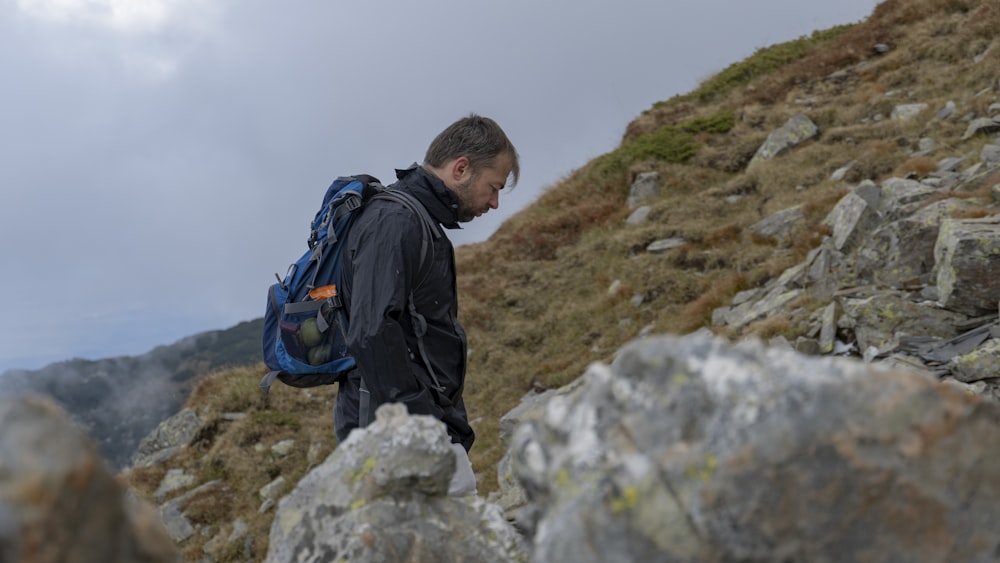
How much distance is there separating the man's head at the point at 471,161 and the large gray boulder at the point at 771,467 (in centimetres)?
349

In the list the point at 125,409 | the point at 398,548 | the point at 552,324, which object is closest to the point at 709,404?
the point at 398,548

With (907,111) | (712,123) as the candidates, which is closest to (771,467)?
(907,111)

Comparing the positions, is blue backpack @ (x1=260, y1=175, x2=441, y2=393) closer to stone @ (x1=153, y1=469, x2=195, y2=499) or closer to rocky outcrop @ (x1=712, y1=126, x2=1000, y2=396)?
rocky outcrop @ (x1=712, y1=126, x2=1000, y2=396)

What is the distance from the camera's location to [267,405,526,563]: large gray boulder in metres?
2.64

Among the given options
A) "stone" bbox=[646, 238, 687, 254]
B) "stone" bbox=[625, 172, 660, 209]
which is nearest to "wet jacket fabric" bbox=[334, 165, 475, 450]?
"stone" bbox=[646, 238, 687, 254]

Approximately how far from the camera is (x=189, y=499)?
15.7 m

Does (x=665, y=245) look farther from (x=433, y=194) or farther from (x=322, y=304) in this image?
(x=322, y=304)

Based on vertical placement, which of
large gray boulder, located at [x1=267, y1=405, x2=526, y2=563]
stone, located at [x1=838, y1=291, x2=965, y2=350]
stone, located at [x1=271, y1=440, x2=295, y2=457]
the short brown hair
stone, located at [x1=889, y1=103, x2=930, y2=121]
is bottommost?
stone, located at [x1=838, y1=291, x2=965, y2=350]

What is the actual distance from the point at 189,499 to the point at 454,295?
13128mm

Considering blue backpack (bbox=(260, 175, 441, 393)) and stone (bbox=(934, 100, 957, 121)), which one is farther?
stone (bbox=(934, 100, 957, 121))

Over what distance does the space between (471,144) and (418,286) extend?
119 centimetres

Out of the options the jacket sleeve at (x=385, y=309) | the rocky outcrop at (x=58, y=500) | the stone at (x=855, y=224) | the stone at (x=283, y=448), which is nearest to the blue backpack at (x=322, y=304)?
the jacket sleeve at (x=385, y=309)

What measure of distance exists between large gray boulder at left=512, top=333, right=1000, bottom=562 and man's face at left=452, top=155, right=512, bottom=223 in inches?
137

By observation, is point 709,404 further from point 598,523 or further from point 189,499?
point 189,499
